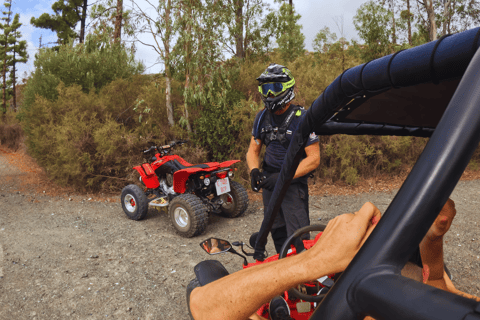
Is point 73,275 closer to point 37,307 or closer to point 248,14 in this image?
point 37,307

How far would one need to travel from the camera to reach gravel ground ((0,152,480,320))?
3268mm

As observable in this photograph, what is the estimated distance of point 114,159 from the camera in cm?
788

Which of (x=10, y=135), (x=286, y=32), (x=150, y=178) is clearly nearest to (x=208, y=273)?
(x=150, y=178)

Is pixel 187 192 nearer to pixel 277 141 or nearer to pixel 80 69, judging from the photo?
pixel 277 141

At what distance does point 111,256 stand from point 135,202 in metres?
1.44

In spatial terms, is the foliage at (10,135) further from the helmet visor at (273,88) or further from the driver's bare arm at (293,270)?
the driver's bare arm at (293,270)

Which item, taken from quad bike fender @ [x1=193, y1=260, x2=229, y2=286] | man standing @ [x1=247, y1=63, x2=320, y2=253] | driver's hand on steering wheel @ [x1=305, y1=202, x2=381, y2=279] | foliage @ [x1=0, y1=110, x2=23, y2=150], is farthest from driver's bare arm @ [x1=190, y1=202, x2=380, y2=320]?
foliage @ [x1=0, y1=110, x2=23, y2=150]

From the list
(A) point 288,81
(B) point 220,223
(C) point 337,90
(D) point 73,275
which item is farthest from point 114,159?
(C) point 337,90

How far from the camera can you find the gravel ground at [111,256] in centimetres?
327

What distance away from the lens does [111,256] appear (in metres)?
4.41

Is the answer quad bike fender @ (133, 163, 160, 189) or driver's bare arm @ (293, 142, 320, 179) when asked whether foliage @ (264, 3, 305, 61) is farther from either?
driver's bare arm @ (293, 142, 320, 179)

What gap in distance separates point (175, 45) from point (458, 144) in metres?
7.48

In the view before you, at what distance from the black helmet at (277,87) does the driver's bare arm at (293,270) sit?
7.57ft

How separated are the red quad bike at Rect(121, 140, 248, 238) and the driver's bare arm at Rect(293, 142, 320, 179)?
2.42 meters
